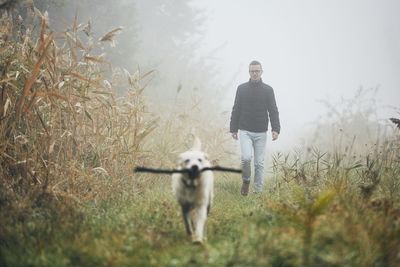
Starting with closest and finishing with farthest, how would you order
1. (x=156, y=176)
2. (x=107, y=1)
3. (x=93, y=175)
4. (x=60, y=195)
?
(x=60, y=195), (x=93, y=175), (x=156, y=176), (x=107, y=1)

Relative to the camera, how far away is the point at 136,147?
665cm

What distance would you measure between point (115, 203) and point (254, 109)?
389cm

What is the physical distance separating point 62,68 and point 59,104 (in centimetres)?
62

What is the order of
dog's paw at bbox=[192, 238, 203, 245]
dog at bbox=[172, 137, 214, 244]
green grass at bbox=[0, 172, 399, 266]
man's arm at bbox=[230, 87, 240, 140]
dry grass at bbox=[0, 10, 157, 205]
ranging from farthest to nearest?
1. man's arm at bbox=[230, 87, 240, 140]
2. dry grass at bbox=[0, 10, 157, 205]
3. dog at bbox=[172, 137, 214, 244]
4. dog's paw at bbox=[192, 238, 203, 245]
5. green grass at bbox=[0, 172, 399, 266]

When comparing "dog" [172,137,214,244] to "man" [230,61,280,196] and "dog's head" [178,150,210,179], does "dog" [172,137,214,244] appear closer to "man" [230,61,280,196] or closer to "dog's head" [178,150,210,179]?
"dog's head" [178,150,210,179]

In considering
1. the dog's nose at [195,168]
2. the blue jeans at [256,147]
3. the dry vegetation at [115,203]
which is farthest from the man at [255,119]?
the dog's nose at [195,168]

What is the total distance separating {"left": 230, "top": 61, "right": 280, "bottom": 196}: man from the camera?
8422 mm

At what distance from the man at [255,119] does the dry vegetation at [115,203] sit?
75cm

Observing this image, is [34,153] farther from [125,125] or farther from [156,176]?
[156,176]

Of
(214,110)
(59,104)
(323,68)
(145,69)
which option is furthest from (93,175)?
(323,68)

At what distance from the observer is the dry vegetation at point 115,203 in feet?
11.7

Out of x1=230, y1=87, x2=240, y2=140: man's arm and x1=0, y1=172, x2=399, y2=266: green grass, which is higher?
x1=230, y1=87, x2=240, y2=140: man's arm

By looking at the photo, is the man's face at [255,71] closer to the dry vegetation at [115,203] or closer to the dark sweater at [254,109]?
the dark sweater at [254,109]

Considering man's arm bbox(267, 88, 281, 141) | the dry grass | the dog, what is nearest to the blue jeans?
man's arm bbox(267, 88, 281, 141)
